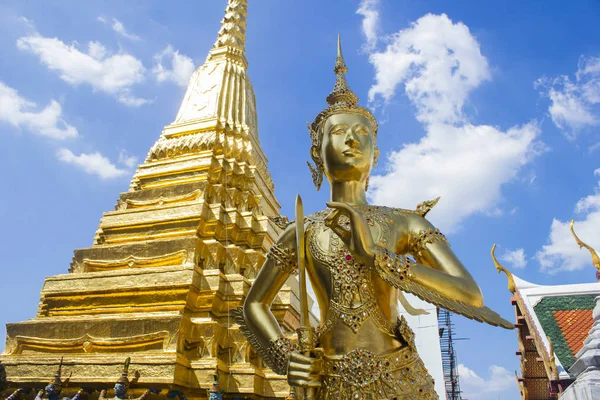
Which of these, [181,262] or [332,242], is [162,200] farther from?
[332,242]

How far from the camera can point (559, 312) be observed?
9750 mm

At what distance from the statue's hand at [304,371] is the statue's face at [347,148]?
1.15 meters

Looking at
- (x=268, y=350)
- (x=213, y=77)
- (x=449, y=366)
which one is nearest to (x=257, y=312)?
(x=268, y=350)

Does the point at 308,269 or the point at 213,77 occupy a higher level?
the point at 213,77

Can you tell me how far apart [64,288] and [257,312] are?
705 cm

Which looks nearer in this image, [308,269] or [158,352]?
[308,269]

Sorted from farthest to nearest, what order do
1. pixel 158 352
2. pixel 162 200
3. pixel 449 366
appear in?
pixel 449 366, pixel 162 200, pixel 158 352

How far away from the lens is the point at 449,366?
830 inches

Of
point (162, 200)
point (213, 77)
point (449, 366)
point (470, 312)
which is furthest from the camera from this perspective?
point (449, 366)

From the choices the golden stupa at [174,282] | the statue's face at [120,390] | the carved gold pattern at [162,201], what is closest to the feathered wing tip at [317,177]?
the statue's face at [120,390]

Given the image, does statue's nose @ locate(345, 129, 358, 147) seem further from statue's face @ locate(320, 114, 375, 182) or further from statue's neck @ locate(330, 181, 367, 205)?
statue's neck @ locate(330, 181, 367, 205)

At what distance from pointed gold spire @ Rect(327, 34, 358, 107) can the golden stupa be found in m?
4.99

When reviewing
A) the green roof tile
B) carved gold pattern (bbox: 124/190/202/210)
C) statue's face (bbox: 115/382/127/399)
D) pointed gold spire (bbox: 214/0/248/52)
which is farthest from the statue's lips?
pointed gold spire (bbox: 214/0/248/52)

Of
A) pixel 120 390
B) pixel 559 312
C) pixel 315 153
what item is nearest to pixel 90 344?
pixel 120 390
